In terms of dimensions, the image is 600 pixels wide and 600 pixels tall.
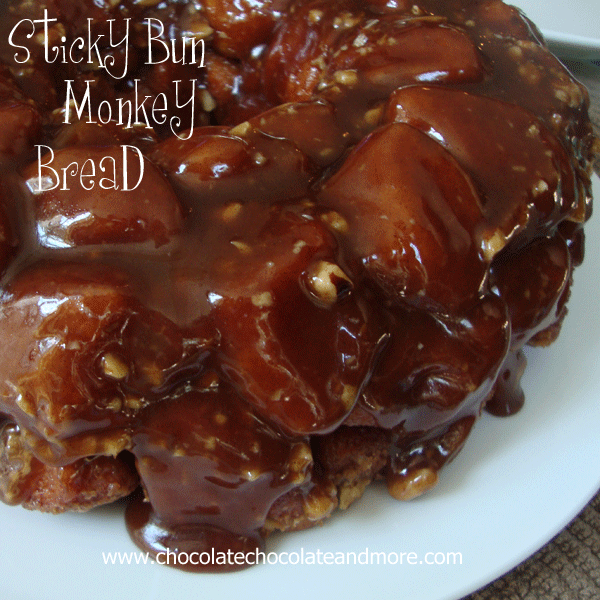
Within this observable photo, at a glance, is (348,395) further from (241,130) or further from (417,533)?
(241,130)

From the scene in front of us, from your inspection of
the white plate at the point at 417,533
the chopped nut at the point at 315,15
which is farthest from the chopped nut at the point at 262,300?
the chopped nut at the point at 315,15

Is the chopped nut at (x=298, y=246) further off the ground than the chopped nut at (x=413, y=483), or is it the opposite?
the chopped nut at (x=298, y=246)

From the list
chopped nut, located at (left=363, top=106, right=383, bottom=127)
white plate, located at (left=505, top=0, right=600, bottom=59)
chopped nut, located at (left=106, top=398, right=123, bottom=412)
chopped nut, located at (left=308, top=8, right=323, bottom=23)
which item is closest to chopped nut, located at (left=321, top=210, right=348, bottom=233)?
chopped nut, located at (left=363, top=106, right=383, bottom=127)

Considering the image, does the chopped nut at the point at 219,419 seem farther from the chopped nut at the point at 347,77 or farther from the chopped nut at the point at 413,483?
the chopped nut at the point at 347,77

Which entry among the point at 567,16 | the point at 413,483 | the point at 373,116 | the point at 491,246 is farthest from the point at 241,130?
the point at 567,16

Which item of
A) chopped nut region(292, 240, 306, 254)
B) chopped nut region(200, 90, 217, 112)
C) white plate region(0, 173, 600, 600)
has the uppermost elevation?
chopped nut region(292, 240, 306, 254)

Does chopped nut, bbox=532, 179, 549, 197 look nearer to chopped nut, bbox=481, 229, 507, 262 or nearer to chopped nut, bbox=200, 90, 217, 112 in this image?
chopped nut, bbox=481, 229, 507, 262

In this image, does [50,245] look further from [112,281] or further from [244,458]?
[244,458]
